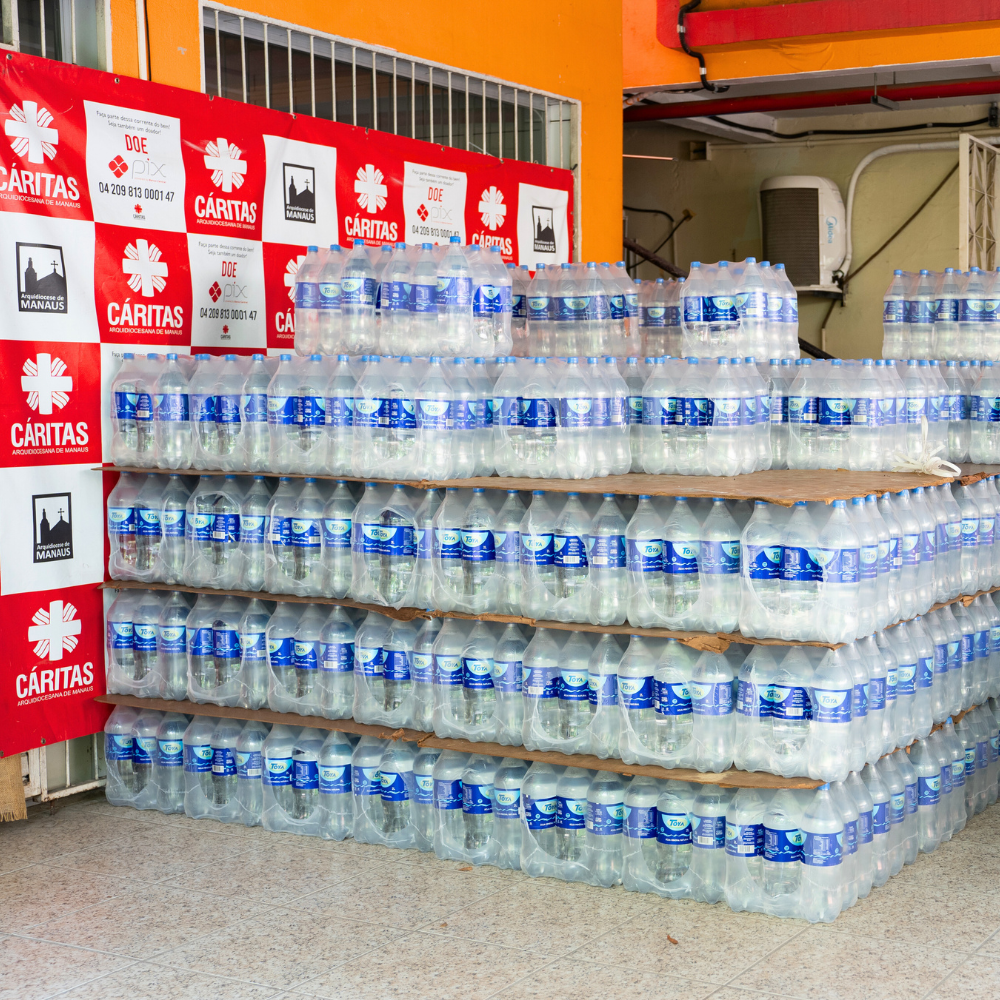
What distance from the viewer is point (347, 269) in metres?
5.20

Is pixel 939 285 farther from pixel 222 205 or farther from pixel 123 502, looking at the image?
pixel 123 502

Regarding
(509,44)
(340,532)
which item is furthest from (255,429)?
(509,44)

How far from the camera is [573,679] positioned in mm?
4469

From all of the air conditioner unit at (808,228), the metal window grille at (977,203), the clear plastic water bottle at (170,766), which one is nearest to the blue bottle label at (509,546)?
the clear plastic water bottle at (170,766)

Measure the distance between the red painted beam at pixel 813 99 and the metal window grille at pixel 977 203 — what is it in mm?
366

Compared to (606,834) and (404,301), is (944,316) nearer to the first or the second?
(404,301)

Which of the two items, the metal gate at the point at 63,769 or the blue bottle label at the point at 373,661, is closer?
the blue bottle label at the point at 373,661

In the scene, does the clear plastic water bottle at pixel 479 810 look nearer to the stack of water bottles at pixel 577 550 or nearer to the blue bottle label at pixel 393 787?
the blue bottle label at pixel 393 787

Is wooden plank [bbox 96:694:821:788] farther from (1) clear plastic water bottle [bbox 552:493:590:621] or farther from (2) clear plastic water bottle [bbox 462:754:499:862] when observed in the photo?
(1) clear plastic water bottle [bbox 552:493:590:621]

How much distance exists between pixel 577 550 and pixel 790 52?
5713 mm

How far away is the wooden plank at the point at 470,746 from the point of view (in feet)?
13.6

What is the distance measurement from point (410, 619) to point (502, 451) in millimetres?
684

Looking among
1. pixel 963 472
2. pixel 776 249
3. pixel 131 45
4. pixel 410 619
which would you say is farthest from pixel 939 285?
pixel 776 249

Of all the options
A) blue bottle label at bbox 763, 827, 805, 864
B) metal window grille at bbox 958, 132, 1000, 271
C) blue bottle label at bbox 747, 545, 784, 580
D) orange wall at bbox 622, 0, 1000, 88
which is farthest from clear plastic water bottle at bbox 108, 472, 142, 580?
metal window grille at bbox 958, 132, 1000, 271
